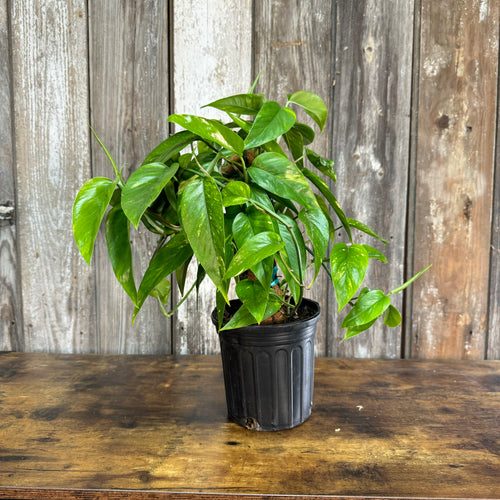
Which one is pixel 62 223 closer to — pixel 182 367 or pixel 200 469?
pixel 182 367

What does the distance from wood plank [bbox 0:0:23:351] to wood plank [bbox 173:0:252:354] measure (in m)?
0.40

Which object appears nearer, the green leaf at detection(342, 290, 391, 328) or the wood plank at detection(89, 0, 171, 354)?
the green leaf at detection(342, 290, 391, 328)

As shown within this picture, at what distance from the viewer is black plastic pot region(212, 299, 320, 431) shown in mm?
786

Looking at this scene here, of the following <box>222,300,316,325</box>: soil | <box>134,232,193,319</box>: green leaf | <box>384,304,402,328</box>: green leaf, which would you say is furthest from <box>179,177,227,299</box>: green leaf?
<box>384,304,402,328</box>: green leaf

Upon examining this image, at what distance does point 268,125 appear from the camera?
675mm

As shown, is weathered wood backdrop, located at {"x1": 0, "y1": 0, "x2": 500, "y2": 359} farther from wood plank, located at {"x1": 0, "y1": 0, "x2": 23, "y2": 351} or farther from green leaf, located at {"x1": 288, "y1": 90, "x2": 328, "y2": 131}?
green leaf, located at {"x1": 288, "y1": 90, "x2": 328, "y2": 131}

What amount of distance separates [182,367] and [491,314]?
2.50ft

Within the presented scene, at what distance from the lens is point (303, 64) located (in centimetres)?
113

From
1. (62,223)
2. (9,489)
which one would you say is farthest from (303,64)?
(9,489)

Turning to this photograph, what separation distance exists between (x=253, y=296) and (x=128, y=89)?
0.70 meters

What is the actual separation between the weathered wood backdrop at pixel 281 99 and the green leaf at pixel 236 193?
0.54m

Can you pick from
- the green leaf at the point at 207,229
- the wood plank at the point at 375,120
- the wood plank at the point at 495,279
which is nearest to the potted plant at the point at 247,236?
the green leaf at the point at 207,229

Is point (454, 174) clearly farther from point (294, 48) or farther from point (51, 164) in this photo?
point (51, 164)

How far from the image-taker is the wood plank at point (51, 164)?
1.13m
